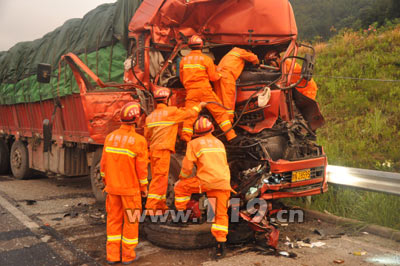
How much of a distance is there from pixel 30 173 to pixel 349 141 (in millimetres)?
7608

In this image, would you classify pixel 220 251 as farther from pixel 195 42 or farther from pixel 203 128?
pixel 195 42

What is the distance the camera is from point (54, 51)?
791cm

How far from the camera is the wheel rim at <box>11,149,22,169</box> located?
956 centimetres

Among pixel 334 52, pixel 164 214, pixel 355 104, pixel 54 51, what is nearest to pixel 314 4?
pixel 334 52

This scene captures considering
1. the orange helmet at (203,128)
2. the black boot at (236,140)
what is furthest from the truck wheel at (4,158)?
the orange helmet at (203,128)

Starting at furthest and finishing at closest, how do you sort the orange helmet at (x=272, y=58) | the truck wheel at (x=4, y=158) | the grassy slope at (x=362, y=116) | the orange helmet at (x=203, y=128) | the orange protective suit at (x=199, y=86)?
the truck wheel at (x=4, y=158) → the orange helmet at (x=272, y=58) → the grassy slope at (x=362, y=116) → the orange protective suit at (x=199, y=86) → the orange helmet at (x=203, y=128)

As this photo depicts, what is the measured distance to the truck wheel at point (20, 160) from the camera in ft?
30.8

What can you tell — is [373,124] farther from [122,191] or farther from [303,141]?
[122,191]

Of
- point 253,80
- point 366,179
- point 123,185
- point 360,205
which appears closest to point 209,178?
point 123,185

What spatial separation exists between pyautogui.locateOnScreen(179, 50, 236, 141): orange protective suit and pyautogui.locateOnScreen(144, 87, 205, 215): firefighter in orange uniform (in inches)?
8.1

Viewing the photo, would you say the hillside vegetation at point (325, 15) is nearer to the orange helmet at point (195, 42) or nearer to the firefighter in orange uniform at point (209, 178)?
the orange helmet at point (195, 42)

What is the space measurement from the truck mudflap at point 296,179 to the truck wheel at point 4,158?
8683 millimetres

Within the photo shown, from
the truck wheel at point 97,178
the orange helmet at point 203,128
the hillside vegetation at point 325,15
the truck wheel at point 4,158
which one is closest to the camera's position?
the orange helmet at point 203,128

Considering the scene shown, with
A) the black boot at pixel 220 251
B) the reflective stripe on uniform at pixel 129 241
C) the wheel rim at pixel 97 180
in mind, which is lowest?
the black boot at pixel 220 251
